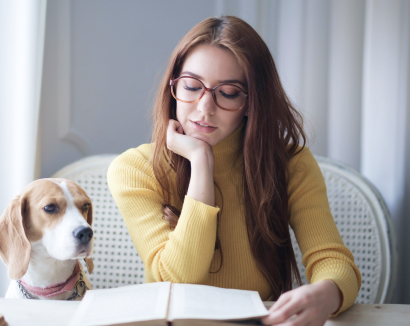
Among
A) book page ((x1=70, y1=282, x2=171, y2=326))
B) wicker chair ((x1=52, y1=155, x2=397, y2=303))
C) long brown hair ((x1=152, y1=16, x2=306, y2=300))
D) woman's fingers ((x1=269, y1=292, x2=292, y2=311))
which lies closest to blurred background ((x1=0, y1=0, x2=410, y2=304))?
wicker chair ((x1=52, y1=155, x2=397, y2=303))

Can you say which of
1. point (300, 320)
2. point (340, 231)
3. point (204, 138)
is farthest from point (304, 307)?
point (340, 231)

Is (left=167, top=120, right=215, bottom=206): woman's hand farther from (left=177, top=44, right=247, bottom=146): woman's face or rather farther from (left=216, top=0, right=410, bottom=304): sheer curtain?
(left=216, top=0, right=410, bottom=304): sheer curtain

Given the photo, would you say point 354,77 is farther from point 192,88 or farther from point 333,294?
point 333,294

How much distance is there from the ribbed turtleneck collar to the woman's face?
0.07m

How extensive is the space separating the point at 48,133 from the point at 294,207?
1.14m

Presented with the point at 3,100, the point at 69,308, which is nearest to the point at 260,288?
the point at 69,308

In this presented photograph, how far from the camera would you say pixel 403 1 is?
4.79 ft

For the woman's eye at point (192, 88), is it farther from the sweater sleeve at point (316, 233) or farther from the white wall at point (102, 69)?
the white wall at point (102, 69)

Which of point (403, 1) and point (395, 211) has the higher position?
point (403, 1)

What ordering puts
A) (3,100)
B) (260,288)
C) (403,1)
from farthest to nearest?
(403,1)
(3,100)
(260,288)

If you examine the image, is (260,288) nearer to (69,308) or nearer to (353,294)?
(353,294)

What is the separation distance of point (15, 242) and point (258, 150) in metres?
0.64

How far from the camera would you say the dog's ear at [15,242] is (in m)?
0.80

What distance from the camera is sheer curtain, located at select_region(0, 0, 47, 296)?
48.5 inches
